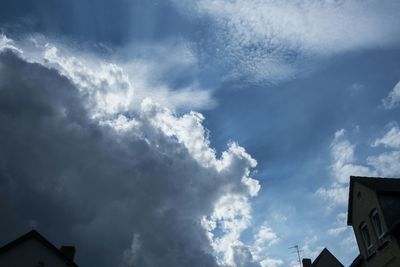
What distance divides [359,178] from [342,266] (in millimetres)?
23020

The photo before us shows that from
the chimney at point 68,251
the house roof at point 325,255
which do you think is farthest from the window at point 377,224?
the chimney at point 68,251

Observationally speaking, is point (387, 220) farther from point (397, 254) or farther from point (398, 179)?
point (398, 179)

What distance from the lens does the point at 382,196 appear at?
19.9 m

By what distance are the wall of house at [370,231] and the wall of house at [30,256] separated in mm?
23638

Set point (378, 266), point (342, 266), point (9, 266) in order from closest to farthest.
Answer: point (378, 266)
point (9, 266)
point (342, 266)

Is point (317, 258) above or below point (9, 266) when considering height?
above

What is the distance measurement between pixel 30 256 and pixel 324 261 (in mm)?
29264

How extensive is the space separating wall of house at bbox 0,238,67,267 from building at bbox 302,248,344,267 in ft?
80.4

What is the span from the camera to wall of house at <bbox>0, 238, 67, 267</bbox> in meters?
30.4

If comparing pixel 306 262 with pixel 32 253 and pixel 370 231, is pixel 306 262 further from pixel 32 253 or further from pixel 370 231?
pixel 32 253

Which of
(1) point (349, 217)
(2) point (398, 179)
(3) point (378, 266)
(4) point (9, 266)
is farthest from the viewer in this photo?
(4) point (9, 266)

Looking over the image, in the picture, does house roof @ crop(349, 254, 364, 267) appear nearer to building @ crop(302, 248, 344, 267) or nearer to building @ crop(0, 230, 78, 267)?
building @ crop(302, 248, 344, 267)

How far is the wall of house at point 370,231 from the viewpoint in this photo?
18.3 meters

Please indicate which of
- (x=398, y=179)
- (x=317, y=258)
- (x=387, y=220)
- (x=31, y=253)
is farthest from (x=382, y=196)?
(x=31, y=253)
